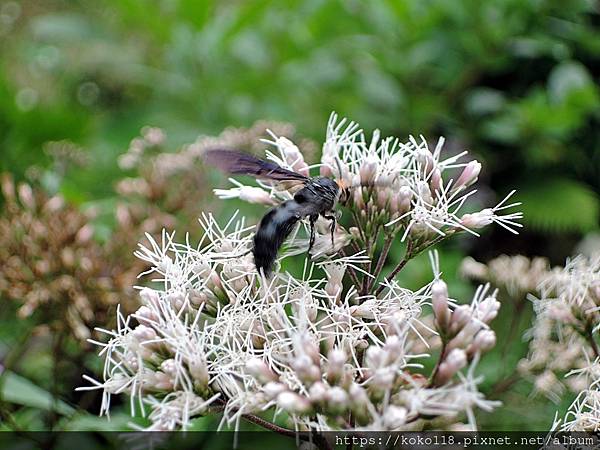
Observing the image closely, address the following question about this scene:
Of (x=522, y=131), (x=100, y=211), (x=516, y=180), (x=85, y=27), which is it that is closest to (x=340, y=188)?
(x=100, y=211)

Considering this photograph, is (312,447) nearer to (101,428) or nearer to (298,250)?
(298,250)

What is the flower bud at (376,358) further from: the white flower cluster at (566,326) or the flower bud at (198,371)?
the white flower cluster at (566,326)

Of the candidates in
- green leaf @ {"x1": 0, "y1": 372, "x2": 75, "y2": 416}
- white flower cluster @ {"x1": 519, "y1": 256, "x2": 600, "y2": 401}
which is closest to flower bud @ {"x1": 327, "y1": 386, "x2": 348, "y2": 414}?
white flower cluster @ {"x1": 519, "y1": 256, "x2": 600, "y2": 401}

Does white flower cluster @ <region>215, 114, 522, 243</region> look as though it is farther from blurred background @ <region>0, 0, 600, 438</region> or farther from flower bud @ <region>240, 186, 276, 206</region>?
blurred background @ <region>0, 0, 600, 438</region>

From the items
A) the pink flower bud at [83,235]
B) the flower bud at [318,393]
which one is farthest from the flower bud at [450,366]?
the pink flower bud at [83,235]

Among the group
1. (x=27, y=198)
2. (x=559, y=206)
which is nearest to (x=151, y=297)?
(x=27, y=198)

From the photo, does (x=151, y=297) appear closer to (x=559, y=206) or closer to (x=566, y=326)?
(x=566, y=326)
